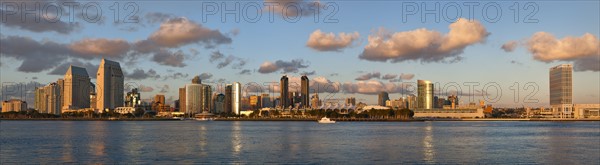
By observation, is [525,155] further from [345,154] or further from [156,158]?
[156,158]

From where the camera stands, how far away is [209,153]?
62844mm

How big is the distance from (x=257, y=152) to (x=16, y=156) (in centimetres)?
2278

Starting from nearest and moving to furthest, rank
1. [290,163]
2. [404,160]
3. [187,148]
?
[290,163], [404,160], [187,148]

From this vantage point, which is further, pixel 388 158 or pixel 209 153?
pixel 209 153

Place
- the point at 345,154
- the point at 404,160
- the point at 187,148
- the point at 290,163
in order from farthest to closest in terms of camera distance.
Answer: the point at 187,148 → the point at 345,154 → the point at 404,160 → the point at 290,163

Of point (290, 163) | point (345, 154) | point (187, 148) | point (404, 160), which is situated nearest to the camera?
point (290, 163)

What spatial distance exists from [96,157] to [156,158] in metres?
6.08

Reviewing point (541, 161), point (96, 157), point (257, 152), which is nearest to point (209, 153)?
point (257, 152)

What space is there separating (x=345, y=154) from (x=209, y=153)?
13.5m

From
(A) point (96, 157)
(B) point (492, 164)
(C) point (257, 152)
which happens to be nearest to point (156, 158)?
(A) point (96, 157)

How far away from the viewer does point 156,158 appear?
2234 inches

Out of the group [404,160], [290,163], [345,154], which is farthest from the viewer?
[345,154]

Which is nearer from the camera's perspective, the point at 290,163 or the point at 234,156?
the point at 290,163

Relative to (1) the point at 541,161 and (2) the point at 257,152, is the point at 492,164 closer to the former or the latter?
(1) the point at 541,161
